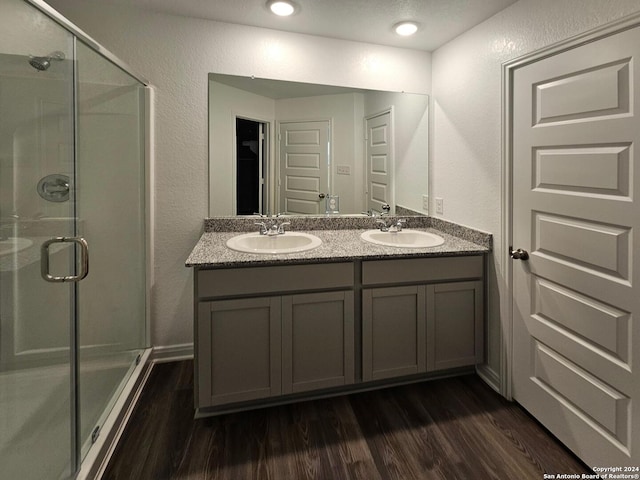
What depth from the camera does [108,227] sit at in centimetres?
175

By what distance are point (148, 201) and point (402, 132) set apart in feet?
5.77

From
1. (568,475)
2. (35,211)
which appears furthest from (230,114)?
(568,475)

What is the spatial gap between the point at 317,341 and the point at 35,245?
1.25 meters

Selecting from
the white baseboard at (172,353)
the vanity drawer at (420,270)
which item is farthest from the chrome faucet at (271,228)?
the white baseboard at (172,353)

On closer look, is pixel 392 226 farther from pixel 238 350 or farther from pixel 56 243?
pixel 56 243

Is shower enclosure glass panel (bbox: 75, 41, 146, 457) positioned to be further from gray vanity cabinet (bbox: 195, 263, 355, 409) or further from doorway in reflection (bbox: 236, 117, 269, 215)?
doorway in reflection (bbox: 236, 117, 269, 215)

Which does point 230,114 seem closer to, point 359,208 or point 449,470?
point 359,208

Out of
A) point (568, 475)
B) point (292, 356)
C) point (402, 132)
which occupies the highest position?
point (402, 132)

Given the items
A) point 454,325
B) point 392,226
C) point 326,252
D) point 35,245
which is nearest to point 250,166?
point 326,252

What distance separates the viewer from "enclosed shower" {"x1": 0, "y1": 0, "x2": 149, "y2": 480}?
44.1 inches

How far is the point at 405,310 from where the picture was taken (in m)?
1.99

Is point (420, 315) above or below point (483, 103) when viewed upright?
below

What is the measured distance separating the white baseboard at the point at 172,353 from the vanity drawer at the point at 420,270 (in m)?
1.30

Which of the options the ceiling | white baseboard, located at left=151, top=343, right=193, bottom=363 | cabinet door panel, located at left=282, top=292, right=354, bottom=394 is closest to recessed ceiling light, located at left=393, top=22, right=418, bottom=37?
the ceiling
